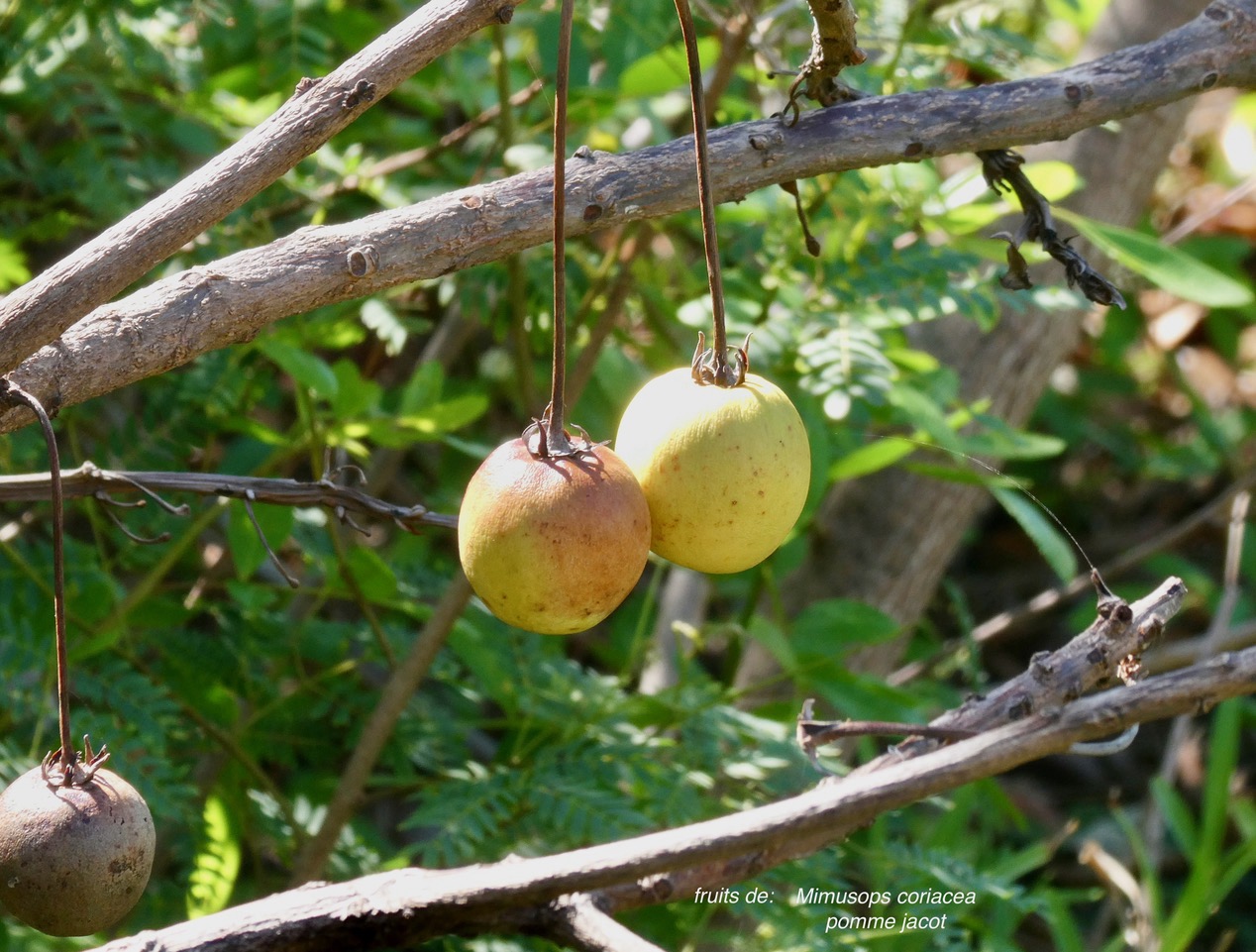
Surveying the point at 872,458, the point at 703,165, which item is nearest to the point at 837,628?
the point at 872,458

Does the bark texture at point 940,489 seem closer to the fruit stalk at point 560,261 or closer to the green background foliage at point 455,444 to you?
the green background foliage at point 455,444

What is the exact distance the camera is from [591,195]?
3.01ft

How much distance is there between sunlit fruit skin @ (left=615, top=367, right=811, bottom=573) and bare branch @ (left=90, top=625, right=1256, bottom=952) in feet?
0.55

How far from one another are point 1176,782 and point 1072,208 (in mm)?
1716

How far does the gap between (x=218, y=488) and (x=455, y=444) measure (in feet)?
1.80

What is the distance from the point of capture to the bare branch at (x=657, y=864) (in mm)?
807

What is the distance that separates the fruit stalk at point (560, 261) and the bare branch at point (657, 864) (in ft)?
0.86

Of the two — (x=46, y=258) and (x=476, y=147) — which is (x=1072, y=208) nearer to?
(x=476, y=147)

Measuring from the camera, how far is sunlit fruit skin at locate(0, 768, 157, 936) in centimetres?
81

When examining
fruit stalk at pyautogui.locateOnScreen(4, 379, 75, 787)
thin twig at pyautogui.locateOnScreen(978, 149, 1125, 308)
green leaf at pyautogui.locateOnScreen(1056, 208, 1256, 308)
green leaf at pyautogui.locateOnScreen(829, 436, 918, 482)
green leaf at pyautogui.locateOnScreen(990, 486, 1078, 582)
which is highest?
green leaf at pyautogui.locateOnScreen(1056, 208, 1256, 308)

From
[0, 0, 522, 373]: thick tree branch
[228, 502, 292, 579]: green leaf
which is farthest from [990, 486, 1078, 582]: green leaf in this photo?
[0, 0, 522, 373]: thick tree branch

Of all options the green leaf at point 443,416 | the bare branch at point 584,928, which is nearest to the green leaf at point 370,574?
the green leaf at point 443,416

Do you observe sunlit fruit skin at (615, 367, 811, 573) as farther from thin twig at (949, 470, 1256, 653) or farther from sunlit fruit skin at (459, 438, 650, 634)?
thin twig at (949, 470, 1256, 653)

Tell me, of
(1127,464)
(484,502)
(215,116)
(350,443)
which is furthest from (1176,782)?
(484,502)
